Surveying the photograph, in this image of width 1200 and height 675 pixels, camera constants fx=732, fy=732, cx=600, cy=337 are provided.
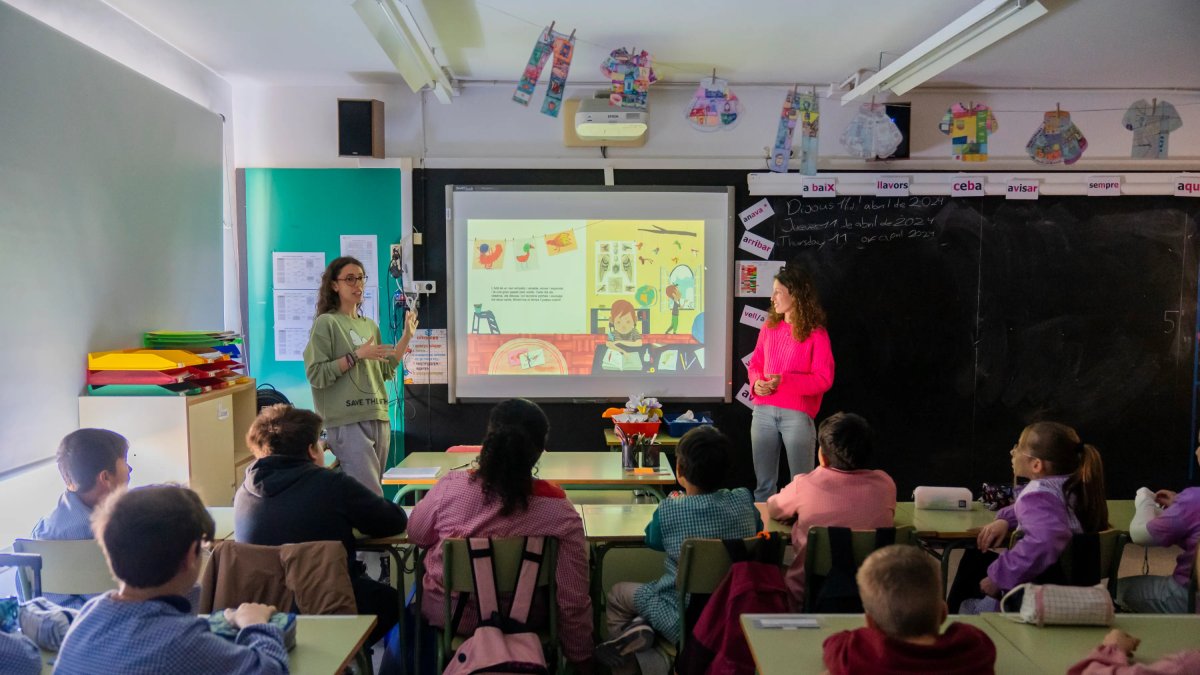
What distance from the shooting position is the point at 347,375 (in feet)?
12.0

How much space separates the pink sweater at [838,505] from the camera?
8.23 ft

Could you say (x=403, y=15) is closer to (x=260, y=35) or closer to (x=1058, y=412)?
(x=260, y=35)

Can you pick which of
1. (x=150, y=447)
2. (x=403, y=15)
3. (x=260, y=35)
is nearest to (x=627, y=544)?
(x=150, y=447)

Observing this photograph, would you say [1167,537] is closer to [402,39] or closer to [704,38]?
[704,38]

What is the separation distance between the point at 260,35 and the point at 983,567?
4.36m

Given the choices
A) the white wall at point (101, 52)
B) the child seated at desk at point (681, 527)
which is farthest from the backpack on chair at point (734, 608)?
the white wall at point (101, 52)

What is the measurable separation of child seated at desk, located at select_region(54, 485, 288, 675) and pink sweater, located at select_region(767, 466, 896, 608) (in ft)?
5.60

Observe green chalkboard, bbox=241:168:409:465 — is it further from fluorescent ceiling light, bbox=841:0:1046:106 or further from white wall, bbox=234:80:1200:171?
fluorescent ceiling light, bbox=841:0:1046:106

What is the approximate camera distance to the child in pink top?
2.54 m

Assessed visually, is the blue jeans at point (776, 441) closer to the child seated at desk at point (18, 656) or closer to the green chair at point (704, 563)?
the green chair at point (704, 563)

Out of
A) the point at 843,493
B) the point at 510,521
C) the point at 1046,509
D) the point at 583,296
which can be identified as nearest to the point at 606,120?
the point at 583,296

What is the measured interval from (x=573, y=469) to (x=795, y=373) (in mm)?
1519

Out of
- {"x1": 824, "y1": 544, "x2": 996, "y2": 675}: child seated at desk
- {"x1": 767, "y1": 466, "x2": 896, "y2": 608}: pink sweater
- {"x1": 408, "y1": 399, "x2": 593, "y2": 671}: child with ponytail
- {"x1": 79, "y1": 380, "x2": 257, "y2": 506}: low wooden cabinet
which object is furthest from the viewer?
{"x1": 79, "y1": 380, "x2": 257, "y2": 506}: low wooden cabinet

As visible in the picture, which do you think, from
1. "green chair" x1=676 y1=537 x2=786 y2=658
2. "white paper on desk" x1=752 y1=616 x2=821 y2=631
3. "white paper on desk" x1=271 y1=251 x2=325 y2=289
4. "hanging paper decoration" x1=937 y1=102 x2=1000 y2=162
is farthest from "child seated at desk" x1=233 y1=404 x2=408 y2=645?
"hanging paper decoration" x1=937 y1=102 x2=1000 y2=162
